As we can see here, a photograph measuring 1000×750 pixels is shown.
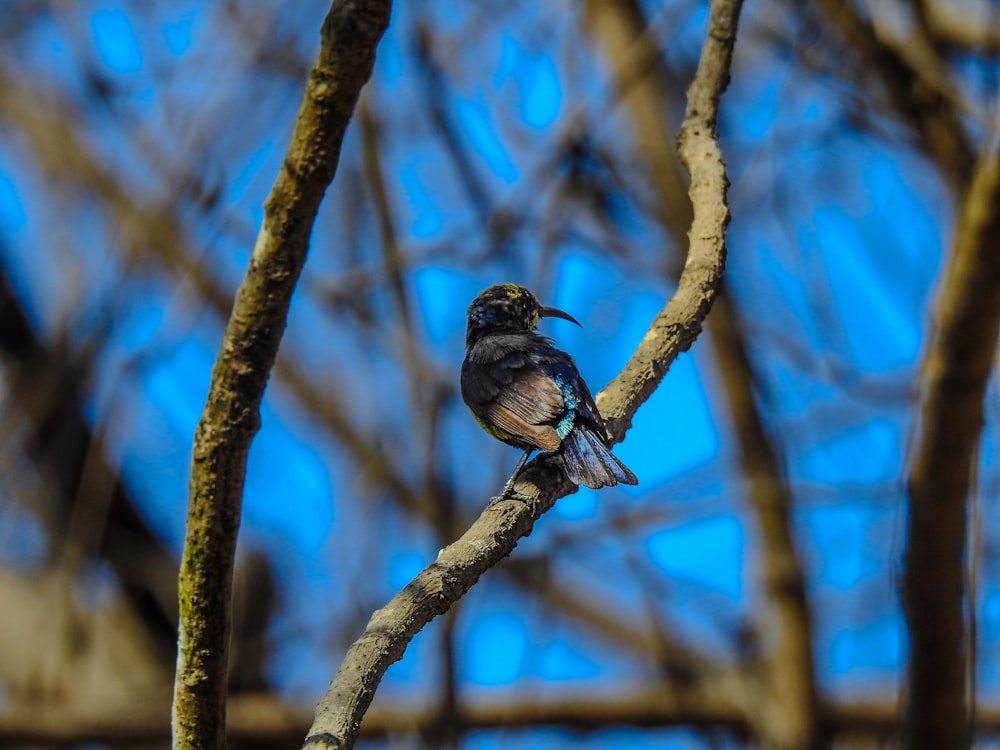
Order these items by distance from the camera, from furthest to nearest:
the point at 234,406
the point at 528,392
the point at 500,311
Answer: the point at 500,311, the point at 528,392, the point at 234,406

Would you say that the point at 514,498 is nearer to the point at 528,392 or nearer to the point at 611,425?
the point at 611,425

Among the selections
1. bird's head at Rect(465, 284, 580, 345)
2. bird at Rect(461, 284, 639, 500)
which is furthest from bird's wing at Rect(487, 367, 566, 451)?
bird's head at Rect(465, 284, 580, 345)

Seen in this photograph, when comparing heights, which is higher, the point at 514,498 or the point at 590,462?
the point at 590,462

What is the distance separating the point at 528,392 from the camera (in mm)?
4234

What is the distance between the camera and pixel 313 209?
2.42 m

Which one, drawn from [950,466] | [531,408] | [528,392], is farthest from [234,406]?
[950,466]

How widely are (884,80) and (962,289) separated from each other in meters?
2.80

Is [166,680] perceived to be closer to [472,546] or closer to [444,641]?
[444,641]

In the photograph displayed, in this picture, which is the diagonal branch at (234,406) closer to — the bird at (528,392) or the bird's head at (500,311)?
the bird at (528,392)

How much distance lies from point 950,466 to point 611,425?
143 centimetres

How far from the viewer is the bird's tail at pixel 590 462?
3.55 meters

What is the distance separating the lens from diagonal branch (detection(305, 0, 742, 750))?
2.19 m

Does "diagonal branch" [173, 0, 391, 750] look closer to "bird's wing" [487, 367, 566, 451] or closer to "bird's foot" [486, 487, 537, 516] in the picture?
"bird's foot" [486, 487, 537, 516]

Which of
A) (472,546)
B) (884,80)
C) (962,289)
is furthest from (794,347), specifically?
(472,546)
